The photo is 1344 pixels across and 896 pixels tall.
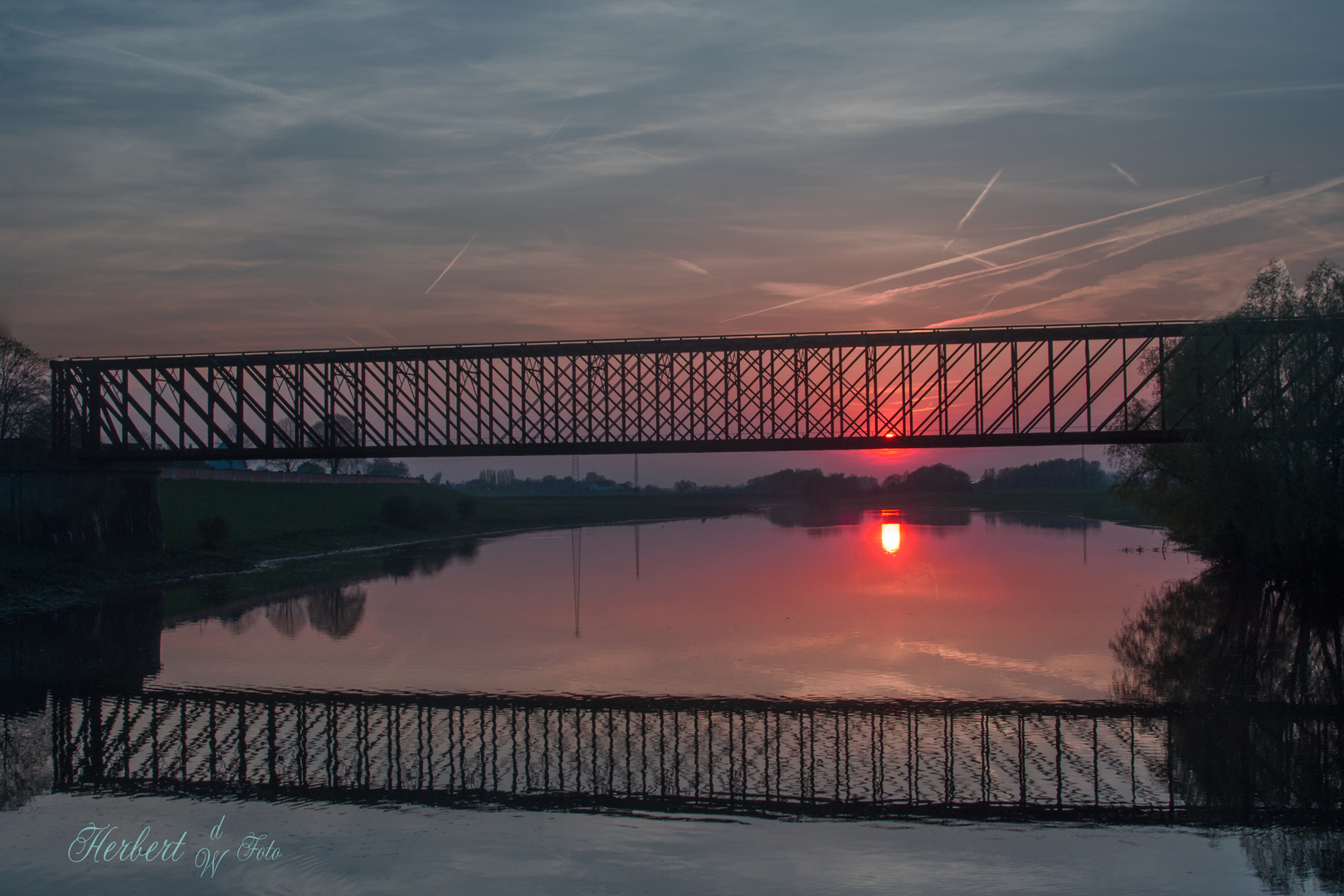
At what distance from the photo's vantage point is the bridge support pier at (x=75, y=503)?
50.6 meters

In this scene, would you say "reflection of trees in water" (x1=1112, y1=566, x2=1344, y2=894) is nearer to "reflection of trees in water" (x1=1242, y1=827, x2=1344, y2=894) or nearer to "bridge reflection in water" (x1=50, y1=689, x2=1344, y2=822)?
"reflection of trees in water" (x1=1242, y1=827, x2=1344, y2=894)

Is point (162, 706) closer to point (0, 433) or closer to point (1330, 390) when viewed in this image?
point (1330, 390)

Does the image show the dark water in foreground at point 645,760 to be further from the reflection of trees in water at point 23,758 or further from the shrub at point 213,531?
the shrub at point 213,531

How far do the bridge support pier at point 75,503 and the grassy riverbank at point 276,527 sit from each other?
46.5 inches

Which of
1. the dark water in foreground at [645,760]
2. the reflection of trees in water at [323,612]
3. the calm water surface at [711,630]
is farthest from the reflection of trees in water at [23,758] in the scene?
the reflection of trees in water at [323,612]

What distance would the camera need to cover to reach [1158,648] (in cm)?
3127

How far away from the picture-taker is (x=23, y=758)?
20.5 metres

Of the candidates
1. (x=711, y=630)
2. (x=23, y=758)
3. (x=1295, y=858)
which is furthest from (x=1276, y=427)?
(x=23, y=758)

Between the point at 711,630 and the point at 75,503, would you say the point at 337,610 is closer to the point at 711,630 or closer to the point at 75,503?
the point at 711,630

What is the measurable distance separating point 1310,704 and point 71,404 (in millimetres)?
59687

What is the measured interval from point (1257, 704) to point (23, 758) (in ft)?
88.1

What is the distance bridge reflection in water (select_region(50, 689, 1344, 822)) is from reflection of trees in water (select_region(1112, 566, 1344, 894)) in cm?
13

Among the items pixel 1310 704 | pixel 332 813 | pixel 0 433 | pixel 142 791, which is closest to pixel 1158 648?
pixel 1310 704

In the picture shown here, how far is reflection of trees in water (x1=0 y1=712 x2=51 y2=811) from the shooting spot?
1841 centimetres
